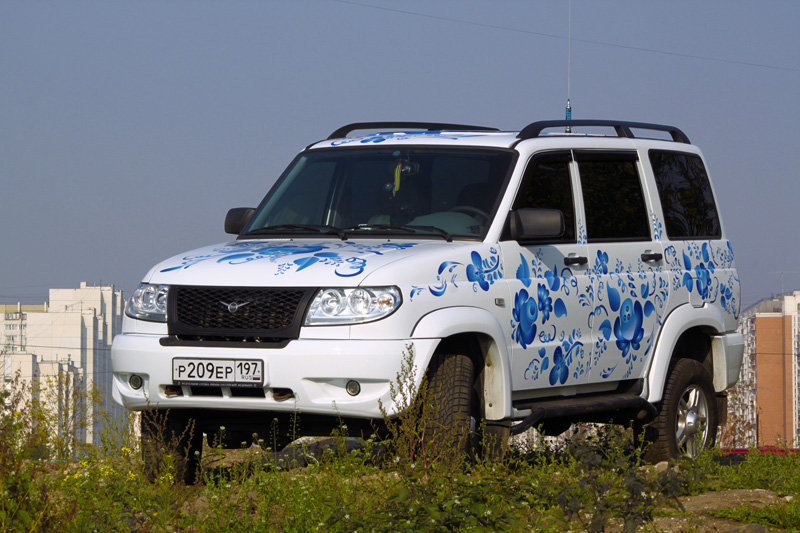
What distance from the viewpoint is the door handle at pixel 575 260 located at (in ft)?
23.3

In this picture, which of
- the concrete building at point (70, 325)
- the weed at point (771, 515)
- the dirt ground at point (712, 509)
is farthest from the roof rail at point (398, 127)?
the concrete building at point (70, 325)

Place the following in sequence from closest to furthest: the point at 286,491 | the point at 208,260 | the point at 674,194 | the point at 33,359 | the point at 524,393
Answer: the point at 286,491
the point at 208,260
the point at 524,393
the point at 674,194
the point at 33,359

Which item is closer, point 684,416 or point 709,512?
point 709,512

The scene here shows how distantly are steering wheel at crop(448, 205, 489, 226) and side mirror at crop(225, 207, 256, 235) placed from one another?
1.46 metres

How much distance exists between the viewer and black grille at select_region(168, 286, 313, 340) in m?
5.88

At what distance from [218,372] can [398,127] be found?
9.58 ft

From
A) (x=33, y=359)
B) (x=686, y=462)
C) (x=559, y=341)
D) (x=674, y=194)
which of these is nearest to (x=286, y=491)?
(x=686, y=462)

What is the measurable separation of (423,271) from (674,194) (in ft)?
9.93

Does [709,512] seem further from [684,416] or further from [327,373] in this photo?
[684,416]

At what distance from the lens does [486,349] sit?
A: 644cm

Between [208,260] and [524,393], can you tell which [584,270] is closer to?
[524,393]

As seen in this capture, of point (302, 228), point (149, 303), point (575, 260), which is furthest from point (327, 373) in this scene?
point (575, 260)

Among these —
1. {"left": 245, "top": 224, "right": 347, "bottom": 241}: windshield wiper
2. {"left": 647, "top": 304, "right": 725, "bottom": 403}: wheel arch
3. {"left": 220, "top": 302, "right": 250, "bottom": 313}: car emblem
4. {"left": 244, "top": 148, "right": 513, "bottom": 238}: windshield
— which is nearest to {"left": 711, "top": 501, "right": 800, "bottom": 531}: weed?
{"left": 244, "top": 148, "right": 513, "bottom": 238}: windshield

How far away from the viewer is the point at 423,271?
601 centimetres
